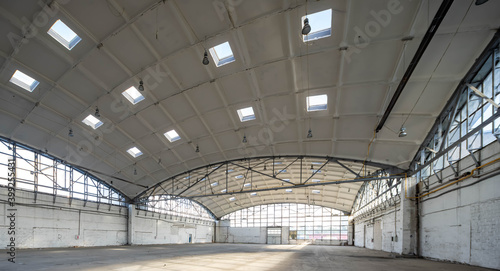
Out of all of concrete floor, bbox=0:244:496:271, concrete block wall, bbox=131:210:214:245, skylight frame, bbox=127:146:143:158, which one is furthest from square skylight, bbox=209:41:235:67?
concrete block wall, bbox=131:210:214:245

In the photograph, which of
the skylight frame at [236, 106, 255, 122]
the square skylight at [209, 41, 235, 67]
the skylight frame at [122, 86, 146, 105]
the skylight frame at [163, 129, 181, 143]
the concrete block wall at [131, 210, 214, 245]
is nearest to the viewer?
the square skylight at [209, 41, 235, 67]

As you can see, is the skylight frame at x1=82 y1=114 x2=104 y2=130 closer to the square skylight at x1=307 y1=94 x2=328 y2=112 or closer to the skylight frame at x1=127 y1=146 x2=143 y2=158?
the skylight frame at x1=127 y1=146 x2=143 y2=158

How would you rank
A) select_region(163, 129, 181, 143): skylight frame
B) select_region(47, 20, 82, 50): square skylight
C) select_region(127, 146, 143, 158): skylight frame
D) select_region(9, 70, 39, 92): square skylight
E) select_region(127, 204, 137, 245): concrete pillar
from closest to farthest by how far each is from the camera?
select_region(47, 20, 82, 50): square skylight, select_region(9, 70, 39, 92): square skylight, select_region(163, 129, 181, 143): skylight frame, select_region(127, 146, 143, 158): skylight frame, select_region(127, 204, 137, 245): concrete pillar

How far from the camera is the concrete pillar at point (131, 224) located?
111 feet

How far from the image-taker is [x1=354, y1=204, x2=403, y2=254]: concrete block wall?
Result: 2111 cm

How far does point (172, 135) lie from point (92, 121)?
6211mm

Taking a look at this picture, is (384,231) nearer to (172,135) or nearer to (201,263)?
(201,263)

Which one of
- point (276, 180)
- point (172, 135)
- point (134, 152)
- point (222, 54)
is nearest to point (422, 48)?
point (222, 54)

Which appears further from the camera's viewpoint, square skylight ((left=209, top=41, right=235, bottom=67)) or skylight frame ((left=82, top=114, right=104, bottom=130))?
skylight frame ((left=82, top=114, right=104, bottom=130))

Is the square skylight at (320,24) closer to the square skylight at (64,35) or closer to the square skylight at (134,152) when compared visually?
the square skylight at (64,35)

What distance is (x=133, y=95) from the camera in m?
18.2

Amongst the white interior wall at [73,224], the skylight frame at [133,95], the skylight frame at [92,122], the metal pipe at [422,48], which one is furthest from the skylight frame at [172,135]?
the metal pipe at [422,48]

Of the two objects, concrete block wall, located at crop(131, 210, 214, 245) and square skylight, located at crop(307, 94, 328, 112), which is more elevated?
square skylight, located at crop(307, 94, 328, 112)

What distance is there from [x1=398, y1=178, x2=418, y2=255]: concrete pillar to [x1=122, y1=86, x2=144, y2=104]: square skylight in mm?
21202
